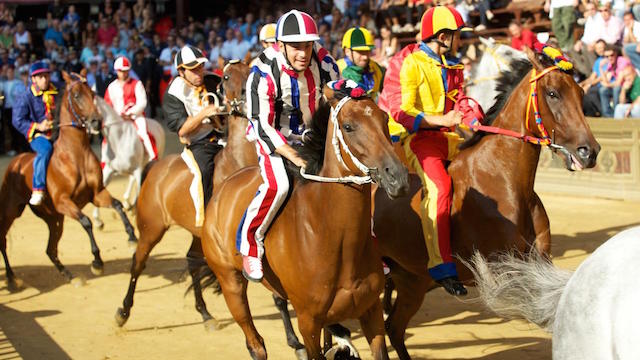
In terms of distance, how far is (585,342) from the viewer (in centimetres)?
309

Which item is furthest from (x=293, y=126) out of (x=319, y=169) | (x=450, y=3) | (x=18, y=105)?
(x=450, y=3)

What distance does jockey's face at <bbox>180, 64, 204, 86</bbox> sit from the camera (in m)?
8.65

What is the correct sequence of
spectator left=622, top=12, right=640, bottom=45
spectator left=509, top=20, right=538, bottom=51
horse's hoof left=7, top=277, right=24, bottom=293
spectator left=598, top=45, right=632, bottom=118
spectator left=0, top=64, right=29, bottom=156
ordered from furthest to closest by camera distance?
1. spectator left=0, top=64, right=29, bottom=156
2. spectator left=622, top=12, right=640, bottom=45
3. spectator left=509, top=20, right=538, bottom=51
4. spectator left=598, top=45, right=632, bottom=118
5. horse's hoof left=7, top=277, right=24, bottom=293

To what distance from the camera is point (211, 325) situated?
8000mm

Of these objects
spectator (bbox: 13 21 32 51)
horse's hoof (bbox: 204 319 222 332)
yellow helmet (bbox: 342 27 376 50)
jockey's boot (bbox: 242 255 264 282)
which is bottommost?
horse's hoof (bbox: 204 319 222 332)

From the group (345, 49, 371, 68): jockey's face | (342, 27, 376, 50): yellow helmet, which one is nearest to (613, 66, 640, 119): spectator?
(345, 49, 371, 68): jockey's face

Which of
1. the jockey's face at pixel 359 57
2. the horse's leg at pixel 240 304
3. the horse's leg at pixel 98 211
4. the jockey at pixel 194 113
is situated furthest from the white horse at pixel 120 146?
the horse's leg at pixel 240 304

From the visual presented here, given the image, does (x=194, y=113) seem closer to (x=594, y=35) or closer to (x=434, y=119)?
(x=434, y=119)

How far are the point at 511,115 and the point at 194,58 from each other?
3642 mm

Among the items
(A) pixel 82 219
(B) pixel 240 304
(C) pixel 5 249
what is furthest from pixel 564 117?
(C) pixel 5 249

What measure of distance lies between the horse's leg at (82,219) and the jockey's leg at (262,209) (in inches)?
201

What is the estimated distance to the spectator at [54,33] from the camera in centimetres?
2680

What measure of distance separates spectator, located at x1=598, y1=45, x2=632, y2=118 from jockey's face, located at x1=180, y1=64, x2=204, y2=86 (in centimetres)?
947

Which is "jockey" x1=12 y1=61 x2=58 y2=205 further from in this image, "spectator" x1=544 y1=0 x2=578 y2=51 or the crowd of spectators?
"spectator" x1=544 y1=0 x2=578 y2=51
